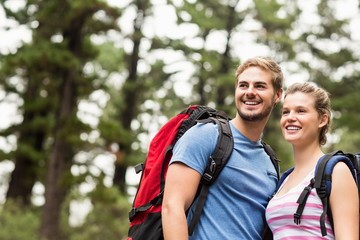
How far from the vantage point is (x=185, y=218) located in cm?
324

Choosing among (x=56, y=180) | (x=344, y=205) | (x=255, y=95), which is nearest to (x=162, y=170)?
(x=255, y=95)

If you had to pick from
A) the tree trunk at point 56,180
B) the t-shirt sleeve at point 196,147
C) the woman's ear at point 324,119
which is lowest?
the tree trunk at point 56,180

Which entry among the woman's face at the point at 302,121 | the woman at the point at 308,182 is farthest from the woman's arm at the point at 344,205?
the woman's face at the point at 302,121

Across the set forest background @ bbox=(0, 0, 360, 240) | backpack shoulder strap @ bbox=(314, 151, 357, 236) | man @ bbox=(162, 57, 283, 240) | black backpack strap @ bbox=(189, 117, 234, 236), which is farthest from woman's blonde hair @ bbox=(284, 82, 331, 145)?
forest background @ bbox=(0, 0, 360, 240)

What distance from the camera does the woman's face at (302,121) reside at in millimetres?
3314

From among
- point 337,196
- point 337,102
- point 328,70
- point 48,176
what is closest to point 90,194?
point 48,176

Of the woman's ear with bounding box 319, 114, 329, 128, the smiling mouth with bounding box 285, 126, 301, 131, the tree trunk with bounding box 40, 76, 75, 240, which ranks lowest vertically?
the tree trunk with bounding box 40, 76, 75, 240

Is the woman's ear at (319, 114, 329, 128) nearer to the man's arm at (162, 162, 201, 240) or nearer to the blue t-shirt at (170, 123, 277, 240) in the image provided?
the blue t-shirt at (170, 123, 277, 240)

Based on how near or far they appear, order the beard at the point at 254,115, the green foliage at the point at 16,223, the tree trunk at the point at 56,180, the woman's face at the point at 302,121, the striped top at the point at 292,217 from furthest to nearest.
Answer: the tree trunk at the point at 56,180, the green foliage at the point at 16,223, the beard at the point at 254,115, the woman's face at the point at 302,121, the striped top at the point at 292,217

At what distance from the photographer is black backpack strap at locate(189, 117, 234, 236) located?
131 inches

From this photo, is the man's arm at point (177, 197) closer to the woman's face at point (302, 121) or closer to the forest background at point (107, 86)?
the woman's face at point (302, 121)

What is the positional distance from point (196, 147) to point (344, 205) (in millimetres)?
824

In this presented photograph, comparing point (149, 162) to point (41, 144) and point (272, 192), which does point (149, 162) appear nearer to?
point (272, 192)

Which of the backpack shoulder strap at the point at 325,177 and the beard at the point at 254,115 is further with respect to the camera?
the beard at the point at 254,115
